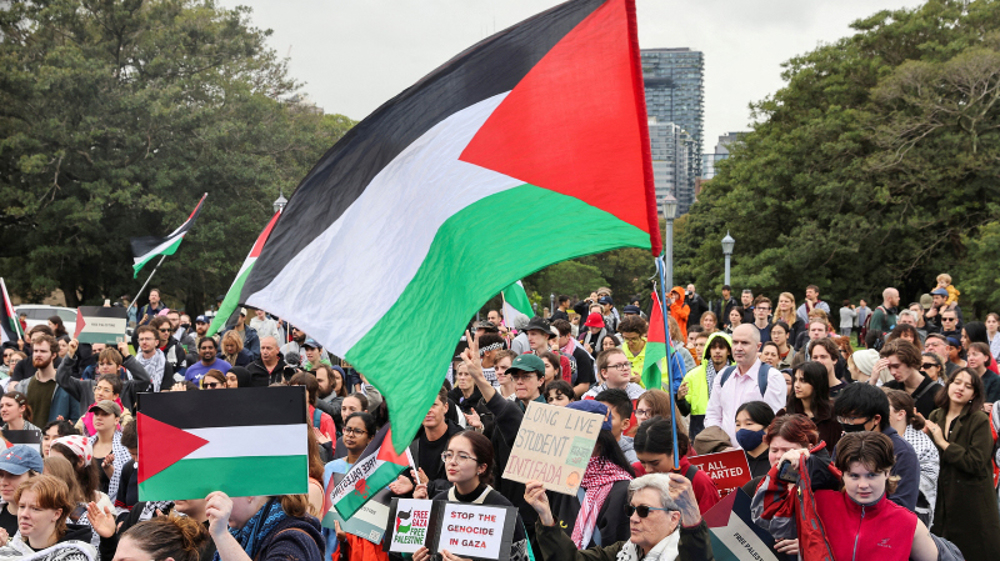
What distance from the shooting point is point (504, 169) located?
4.18 metres

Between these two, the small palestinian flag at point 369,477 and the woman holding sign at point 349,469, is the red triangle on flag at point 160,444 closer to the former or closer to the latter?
the small palestinian flag at point 369,477

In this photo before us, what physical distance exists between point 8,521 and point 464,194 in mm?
3228

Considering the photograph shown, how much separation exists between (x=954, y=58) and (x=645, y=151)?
3052cm

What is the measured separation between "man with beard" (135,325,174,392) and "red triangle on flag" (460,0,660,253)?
25.0 feet

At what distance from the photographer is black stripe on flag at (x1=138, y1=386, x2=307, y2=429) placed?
3.65 m

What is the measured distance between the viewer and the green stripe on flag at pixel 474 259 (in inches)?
154

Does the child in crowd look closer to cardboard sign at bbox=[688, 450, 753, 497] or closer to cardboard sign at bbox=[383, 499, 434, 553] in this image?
cardboard sign at bbox=[688, 450, 753, 497]

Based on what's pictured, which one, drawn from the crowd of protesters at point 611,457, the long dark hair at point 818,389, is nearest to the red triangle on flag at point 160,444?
the crowd of protesters at point 611,457

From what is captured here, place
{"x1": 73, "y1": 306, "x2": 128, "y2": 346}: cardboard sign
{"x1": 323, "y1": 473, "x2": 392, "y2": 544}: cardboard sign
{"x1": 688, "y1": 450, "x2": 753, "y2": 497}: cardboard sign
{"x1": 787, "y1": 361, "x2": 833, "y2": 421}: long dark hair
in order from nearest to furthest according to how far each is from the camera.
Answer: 1. {"x1": 688, "y1": 450, "x2": 753, "y2": 497}: cardboard sign
2. {"x1": 323, "y1": 473, "x2": 392, "y2": 544}: cardboard sign
3. {"x1": 787, "y1": 361, "x2": 833, "y2": 421}: long dark hair
4. {"x1": 73, "y1": 306, "x2": 128, "y2": 346}: cardboard sign

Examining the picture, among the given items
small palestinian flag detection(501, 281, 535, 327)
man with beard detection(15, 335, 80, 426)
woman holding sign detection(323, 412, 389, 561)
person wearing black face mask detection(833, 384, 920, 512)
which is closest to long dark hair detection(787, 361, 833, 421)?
person wearing black face mask detection(833, 384, 920, 512)

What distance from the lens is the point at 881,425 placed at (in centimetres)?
452

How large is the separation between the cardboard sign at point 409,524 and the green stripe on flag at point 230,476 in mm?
954

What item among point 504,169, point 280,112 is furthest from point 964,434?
point 280,112

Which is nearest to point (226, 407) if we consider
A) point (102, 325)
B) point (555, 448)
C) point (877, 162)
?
point (555, 448)
